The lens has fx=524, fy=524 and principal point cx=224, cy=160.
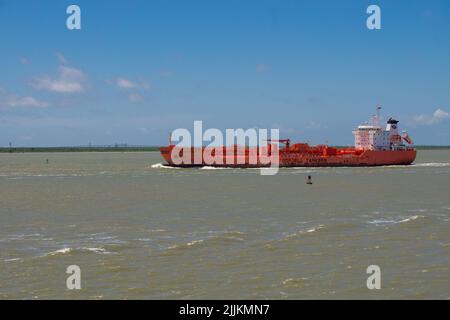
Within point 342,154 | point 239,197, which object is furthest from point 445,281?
point 342,154

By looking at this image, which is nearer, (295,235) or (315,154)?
(295,235)

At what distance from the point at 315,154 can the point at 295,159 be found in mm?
3648

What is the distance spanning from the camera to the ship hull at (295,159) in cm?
7825

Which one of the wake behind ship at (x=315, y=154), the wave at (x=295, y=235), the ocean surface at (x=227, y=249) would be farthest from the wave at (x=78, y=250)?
the wake behind ship at (x=315, y=154)

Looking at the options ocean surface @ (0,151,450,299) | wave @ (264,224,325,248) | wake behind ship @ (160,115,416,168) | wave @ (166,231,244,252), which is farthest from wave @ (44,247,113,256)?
wake behind ship @ (160,115,416,168)

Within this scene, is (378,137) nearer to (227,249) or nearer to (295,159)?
(295,159)

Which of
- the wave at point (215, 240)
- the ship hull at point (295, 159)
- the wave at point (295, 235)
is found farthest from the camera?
the ship hull at point (295, 159)

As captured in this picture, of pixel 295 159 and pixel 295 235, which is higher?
pixel 295 159

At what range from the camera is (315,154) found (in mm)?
80500

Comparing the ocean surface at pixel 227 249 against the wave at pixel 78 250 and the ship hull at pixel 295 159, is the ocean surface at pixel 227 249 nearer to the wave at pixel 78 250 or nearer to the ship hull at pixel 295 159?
the wave at pixel 78 250

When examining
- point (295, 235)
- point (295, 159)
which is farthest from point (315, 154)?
point (295, 235)

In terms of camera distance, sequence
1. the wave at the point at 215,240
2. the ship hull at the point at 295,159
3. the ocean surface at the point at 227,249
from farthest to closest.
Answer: the ship hull at the point at 295,159, the wave at the point at 215,240, the ocean surface at the point at 227,249
